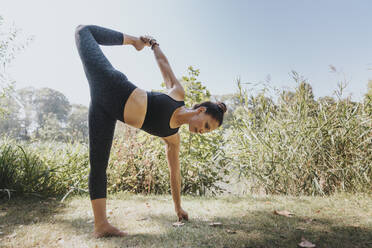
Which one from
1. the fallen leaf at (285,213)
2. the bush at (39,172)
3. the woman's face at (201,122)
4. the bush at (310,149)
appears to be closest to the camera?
the woman's face at (201,122)

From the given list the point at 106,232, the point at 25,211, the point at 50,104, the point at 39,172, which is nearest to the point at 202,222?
the point at 106,232

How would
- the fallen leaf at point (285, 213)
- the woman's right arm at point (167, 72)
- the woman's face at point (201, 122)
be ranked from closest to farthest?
1. the woman's face at point (201, 122)
2. the woman's right arm at point (167, 72)
3. the fallen leaf at point (285, 213)

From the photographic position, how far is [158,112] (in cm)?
178

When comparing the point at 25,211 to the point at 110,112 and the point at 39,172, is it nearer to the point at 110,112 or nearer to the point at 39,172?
the point at 39,172

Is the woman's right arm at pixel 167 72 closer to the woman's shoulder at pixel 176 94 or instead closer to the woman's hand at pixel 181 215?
the woman's shoulder at pixel 176 94

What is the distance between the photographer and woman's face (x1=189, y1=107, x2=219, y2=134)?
1.89 meters

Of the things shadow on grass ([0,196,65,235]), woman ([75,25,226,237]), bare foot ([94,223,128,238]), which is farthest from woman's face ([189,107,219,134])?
shadow on grass ([0,196,65,235])

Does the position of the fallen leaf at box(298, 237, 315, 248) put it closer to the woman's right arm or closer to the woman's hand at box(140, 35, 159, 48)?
the woman's right arm

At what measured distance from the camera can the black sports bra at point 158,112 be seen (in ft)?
5.84

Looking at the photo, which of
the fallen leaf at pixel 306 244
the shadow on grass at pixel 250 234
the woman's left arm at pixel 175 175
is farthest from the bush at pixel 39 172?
the fallen leaf at pixel 306 244

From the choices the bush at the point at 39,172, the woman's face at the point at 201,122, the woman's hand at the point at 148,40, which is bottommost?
the bush at the point at 39,172

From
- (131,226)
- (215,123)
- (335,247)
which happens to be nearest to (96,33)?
(215,123)

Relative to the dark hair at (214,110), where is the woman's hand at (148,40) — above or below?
above

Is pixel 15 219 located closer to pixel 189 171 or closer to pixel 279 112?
pixel 189 171
